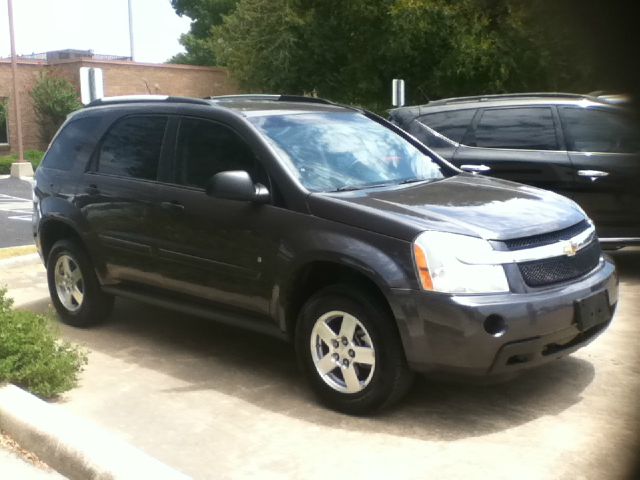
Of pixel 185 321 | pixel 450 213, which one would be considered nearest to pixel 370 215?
pixel 450 213

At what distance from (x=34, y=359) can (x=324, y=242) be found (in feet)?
5.93

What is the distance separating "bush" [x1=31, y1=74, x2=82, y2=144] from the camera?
3206cm

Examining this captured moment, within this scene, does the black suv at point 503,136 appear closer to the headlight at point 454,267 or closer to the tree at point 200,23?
the headlight at point 454,267

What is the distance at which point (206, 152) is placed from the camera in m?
5.39


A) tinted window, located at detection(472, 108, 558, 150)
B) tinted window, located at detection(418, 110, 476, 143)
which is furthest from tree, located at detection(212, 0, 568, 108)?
tinted window, located at detection(472, 108, 558, 150)

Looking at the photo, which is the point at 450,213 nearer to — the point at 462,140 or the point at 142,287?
the point at 142,287

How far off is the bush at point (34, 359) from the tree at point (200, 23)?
4963 centimetres

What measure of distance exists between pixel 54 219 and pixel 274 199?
8.07ft

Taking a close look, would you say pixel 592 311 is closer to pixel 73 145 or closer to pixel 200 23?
pixel 73 145

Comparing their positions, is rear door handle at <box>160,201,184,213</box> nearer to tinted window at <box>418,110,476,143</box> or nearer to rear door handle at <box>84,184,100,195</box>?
rear door handle at <box>84,184,100,195</box>

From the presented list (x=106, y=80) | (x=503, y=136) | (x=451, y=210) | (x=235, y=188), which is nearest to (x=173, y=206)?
(x=235, y=188)

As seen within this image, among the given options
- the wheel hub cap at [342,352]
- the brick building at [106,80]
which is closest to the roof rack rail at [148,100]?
the wheel hub cap at [342,352]

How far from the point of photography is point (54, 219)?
6430 millimetres

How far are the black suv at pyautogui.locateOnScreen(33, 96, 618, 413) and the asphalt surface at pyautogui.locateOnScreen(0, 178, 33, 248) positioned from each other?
19.1 feet
